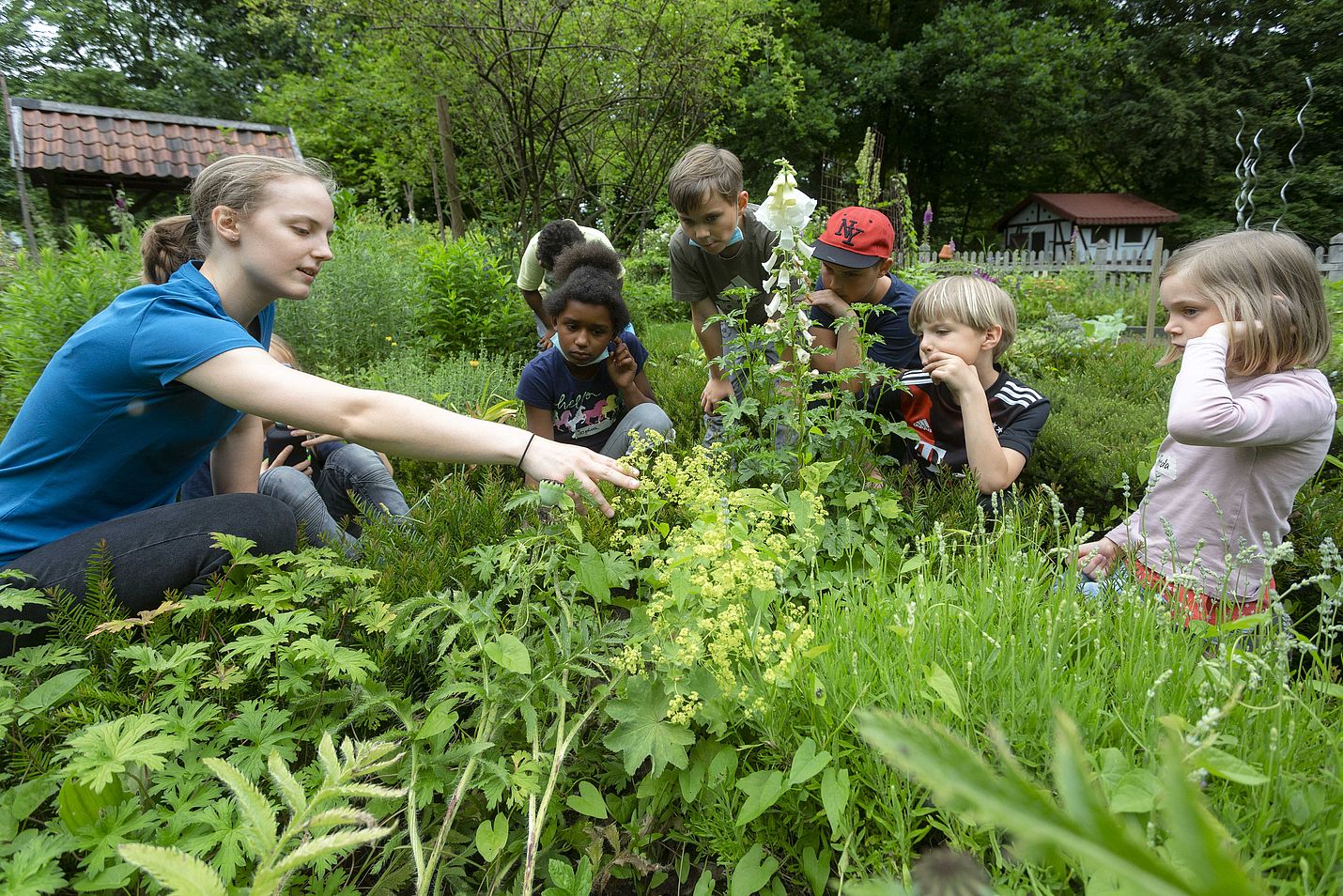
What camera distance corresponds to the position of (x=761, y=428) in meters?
2.51

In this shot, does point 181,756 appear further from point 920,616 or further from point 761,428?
point 761,428

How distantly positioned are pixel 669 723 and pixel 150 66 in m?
40.4

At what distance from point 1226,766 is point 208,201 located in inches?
112

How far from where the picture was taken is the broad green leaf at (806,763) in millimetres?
1192

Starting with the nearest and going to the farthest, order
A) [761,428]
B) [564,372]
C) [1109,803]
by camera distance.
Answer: [1109,803], [761,428], [564,372]

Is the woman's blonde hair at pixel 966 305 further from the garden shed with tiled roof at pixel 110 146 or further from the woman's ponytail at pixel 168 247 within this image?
the garden shed with tiled roof at pixel 110 146

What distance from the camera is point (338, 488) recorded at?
10.8 ft

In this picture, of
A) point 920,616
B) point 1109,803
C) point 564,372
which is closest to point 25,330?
point 564,372

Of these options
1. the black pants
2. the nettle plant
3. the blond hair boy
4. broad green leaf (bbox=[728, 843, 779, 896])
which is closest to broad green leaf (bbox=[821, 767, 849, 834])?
broad green leaf (bbox=[728, 843, 779, 896])

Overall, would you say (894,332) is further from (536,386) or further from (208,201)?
(208,201)

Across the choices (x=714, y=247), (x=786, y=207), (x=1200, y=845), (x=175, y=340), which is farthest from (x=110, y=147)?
(x=1200, y=845)

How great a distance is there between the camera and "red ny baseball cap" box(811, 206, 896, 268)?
3285 mm

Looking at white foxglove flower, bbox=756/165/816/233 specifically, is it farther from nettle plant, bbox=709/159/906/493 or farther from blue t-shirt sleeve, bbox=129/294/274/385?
blue t-shirt sleeve, bbox=129/294/274/385

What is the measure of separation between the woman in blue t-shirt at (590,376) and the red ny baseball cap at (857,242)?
103cm
